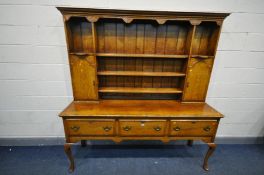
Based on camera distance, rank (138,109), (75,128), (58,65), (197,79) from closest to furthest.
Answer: (75,128)
(138,109)
(197,79)
(58,65)

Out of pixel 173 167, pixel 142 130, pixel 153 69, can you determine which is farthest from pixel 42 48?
pixel 173 167

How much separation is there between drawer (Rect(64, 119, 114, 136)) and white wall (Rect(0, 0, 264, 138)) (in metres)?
0.67

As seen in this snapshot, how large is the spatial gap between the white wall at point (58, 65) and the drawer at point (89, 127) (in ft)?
2.18

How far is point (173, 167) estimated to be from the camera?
1958 mm

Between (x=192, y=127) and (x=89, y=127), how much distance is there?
1256mm

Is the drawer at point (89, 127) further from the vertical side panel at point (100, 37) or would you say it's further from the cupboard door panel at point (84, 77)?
the vertical side panel at point (100, 37)

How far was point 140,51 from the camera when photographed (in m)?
1.88

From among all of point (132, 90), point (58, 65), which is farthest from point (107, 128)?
point (58, 65)

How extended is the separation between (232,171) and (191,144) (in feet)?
2.08

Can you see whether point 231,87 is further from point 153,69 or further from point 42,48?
point 42,48

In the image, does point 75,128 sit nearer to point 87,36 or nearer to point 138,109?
point 138,109

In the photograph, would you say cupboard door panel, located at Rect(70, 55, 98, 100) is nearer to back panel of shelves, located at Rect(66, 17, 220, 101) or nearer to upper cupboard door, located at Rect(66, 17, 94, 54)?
back panel of shelves, located at Rect(66, 17, 220, 101)

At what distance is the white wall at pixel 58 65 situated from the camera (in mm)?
1781

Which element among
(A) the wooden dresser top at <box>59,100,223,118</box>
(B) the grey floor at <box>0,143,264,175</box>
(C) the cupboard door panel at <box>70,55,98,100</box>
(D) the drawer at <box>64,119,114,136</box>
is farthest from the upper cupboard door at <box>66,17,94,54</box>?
(B) the grey floor at <box>0,143,264,175</box>
